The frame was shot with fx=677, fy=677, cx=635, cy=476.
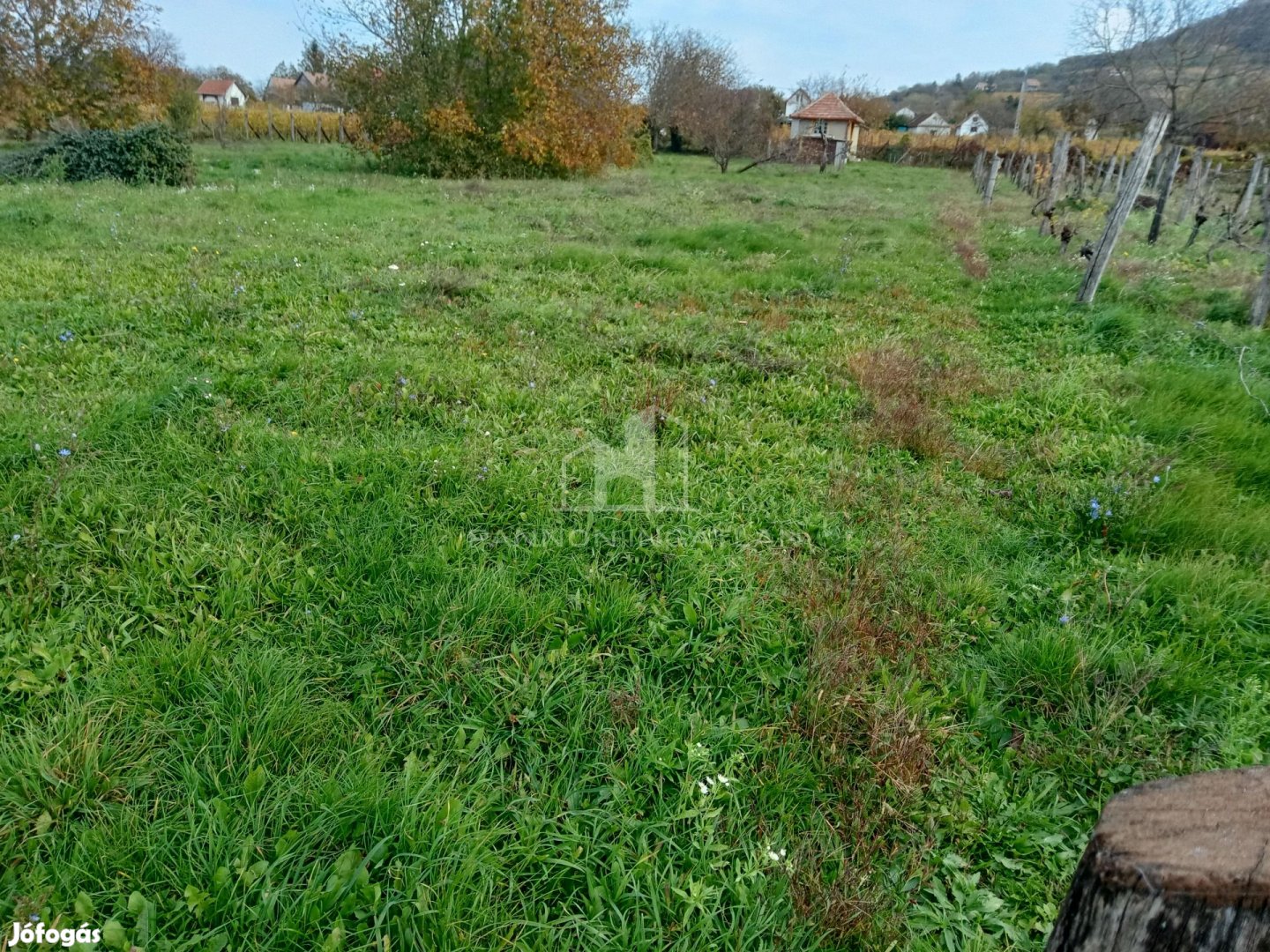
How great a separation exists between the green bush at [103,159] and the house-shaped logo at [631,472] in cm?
1452

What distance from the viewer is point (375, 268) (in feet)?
24.1

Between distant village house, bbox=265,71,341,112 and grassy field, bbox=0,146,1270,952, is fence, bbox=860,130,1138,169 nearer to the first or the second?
distant village house, bbox=265,71,341,112

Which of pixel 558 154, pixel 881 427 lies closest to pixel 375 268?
pixel 881 427

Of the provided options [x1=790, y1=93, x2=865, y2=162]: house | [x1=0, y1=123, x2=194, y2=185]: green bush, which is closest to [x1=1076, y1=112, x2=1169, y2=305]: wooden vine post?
[x1=0, y1=123, x2=194, y2=185]: green bush

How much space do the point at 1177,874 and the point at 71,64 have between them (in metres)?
28.2

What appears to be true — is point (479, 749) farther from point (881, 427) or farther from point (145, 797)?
point (881, 427)

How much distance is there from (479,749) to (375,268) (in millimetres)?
6476

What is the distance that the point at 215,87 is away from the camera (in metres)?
71.4

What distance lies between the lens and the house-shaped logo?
11.3 feet

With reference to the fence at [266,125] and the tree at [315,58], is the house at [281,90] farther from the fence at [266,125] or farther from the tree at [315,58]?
the tree at [315,58]

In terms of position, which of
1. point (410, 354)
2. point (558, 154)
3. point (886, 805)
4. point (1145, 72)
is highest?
point (1145, 72)

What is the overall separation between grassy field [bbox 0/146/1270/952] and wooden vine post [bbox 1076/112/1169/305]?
1882mm

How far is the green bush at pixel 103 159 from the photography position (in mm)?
13430

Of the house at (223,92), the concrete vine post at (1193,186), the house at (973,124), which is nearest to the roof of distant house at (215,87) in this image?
the house at (223,92)
